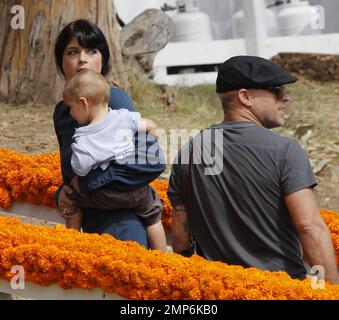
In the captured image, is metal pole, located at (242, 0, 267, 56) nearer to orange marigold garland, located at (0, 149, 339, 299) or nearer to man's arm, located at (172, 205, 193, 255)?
orange marigold garland, located at (0, 149, 339, 299)

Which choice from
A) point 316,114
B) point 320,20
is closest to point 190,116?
point 316,114

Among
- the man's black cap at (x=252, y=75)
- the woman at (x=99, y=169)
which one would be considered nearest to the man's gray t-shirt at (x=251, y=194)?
the man's black cap at (x=252, y=75)

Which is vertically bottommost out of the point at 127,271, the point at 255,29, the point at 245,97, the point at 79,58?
the point at 255,29

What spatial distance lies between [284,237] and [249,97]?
0.58 metres

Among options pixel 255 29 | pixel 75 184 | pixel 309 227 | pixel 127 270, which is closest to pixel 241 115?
pixel 309 227

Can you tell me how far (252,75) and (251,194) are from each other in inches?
18.7

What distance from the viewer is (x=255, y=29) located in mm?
11375

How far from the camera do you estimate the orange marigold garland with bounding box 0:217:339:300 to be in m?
3.53

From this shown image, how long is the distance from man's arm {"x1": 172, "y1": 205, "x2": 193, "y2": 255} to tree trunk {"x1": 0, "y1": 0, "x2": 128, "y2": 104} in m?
5.19

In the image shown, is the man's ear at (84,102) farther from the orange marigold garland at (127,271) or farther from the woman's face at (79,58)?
the orange marigold garland at (127,271)

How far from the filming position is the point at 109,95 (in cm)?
421

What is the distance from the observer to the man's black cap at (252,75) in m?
3.79

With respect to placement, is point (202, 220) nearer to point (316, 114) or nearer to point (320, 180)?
point (320, 180)

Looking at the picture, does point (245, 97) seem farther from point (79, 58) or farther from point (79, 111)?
point (79, 58)
